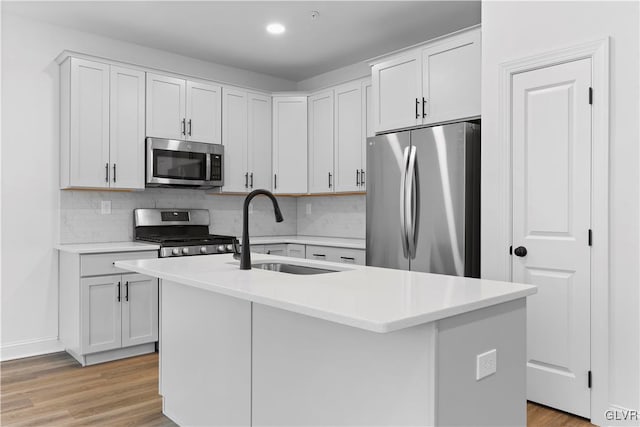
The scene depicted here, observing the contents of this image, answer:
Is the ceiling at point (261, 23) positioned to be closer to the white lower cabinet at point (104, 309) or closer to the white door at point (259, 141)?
the white door at point (259, 141)

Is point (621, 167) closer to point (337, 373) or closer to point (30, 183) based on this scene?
point (337, 373)

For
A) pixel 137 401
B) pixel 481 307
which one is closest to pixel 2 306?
pixel 137 401

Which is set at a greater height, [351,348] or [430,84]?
[430,84]

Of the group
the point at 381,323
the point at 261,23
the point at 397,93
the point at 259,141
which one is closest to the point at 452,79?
the point at 397,93

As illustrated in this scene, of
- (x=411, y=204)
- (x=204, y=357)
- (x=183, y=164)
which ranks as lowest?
(x=204, y=357)

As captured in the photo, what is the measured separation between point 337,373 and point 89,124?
3201mm

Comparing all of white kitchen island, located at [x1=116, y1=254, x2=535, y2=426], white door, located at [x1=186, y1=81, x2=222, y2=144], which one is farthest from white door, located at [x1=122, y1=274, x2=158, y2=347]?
white kitchen island, located at [x1=116, y1=254, x2=535, y2=426]

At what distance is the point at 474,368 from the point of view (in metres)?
1.46

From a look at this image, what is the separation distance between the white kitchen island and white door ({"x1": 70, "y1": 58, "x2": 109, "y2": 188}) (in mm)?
2040

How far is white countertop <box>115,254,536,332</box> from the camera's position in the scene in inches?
50.1

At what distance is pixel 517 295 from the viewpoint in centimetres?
161

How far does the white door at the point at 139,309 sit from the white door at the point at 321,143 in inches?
74.9

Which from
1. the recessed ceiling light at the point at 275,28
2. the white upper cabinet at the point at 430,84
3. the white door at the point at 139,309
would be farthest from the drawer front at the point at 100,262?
the white upper cabinet at the point at 430,84

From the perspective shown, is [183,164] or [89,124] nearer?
[89,124]
